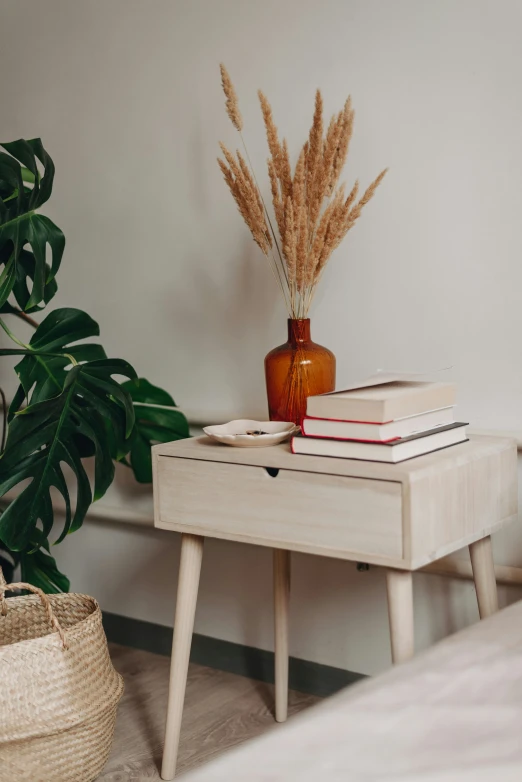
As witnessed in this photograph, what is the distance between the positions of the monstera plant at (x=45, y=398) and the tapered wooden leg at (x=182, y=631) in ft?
0.69

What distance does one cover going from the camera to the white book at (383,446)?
4.43 feet

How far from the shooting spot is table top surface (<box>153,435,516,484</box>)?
4.33 feet

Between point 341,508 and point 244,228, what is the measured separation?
0.91 metres

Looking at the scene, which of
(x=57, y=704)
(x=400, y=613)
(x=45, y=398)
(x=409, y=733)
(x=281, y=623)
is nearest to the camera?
(x=409, y=733)

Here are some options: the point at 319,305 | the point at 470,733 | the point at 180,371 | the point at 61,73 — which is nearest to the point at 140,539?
the point at 180,371

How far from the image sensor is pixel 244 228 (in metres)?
2.06

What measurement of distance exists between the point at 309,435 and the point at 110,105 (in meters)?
1.27

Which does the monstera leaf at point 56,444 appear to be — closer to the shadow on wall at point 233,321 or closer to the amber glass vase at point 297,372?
the amber glass vase at point 297,372

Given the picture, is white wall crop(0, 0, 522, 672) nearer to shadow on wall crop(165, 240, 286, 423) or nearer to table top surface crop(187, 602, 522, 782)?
shadow on wall crop(165, 240, 286, 423)

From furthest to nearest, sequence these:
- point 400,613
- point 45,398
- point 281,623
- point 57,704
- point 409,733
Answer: point 281,623 → point 45,398 → point 57,704 → point 400,613 → point 409,733

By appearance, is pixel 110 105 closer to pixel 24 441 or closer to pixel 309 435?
pixel 24 441

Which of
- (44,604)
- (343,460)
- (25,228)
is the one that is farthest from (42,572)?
(343,460)

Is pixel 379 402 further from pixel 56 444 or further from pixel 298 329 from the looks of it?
pixel 56 444

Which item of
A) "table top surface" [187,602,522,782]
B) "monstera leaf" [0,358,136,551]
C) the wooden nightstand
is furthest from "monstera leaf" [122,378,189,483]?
"table top surface" [187,602,522,782]
